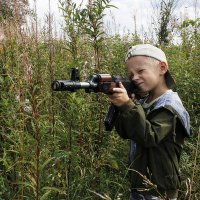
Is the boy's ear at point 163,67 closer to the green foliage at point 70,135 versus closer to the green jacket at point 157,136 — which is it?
the green jacket at point 157,136

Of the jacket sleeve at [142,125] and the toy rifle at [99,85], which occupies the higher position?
the toy rifle at [99,85]

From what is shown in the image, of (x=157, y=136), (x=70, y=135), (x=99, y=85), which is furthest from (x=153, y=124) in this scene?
(x=70, y=135)

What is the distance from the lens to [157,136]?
2.08m

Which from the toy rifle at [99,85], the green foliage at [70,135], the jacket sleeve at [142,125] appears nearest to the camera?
the toy rifle at [99,85]

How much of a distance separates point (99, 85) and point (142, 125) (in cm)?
31

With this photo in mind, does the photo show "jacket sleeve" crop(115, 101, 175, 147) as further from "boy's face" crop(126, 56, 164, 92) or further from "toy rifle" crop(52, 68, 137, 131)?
"boy's face" crop(126, 56, 164, 92)

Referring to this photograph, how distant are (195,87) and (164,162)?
227cm

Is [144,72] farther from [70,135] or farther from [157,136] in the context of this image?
[70,135]

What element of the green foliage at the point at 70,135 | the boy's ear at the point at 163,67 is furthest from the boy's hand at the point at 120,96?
the green foliage at the point at 70,135

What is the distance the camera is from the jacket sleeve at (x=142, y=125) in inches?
79.9

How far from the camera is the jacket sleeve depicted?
2.03 meters

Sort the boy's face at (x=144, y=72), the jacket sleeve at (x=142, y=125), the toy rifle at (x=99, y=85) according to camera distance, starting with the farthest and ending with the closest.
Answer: the boy's face at (x=144, y=72) → the jacket sleeve at (x=142, y=125) → the toy rifle at (x=99, y=85)

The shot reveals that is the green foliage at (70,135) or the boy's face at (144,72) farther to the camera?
the green foliage at (70,135)

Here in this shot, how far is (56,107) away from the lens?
3422 mm
